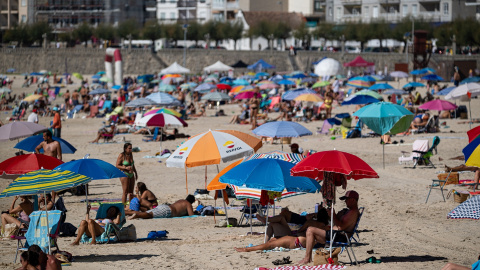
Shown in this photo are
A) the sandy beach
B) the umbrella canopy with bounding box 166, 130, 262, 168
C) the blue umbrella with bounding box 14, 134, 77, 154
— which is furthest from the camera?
the blue umbrella with bounding box 14, 134, 77, 154

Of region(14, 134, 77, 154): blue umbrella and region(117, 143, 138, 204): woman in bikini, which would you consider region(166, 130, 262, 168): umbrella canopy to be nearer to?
region(117, 143, 138, 204): woman in bikini

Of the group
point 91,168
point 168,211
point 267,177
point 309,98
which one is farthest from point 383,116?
point 309,98

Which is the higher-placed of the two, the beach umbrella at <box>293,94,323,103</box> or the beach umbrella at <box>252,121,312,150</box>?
the beach umbrella at <box>252,121,312,150</box>

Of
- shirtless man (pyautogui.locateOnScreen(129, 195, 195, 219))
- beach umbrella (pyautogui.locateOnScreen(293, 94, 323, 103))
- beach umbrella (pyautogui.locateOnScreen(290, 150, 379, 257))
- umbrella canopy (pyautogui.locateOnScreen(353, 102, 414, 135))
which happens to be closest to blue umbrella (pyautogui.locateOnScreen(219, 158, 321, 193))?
beach umbrella (pyautogui.locateOnScreen(290, 150, 379, 257))

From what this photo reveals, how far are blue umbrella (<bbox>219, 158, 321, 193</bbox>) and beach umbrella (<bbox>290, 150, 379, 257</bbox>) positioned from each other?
13.6 inches

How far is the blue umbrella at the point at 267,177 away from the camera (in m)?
9.55

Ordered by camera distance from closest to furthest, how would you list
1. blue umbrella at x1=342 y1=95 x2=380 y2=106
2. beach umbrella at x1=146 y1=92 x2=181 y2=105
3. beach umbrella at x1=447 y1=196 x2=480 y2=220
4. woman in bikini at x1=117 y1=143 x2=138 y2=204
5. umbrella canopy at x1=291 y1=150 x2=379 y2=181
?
beach umbrella at x1=447 y1=196 x2=480 y2=220
umbrella canopy at x1=291 y1=150 x2=379 y2=181
woman in bikini at x1=117 y1=143 x2=138 y2=204
blue umbrella at x1=342 y1=95 x2=380 y2=106
beach umbrella at x1=146 y1=92 x2=181 y2=105

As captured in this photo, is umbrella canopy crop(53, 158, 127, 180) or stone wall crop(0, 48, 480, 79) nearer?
umbrella canopy crop(53, 158, 127, 180)

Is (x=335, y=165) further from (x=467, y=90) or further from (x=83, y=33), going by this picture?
(x=83, y=33)

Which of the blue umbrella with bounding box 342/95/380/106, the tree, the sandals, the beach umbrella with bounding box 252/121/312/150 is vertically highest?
the tree

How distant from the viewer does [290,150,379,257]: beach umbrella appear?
8.82 meters

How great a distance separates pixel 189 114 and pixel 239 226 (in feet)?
67.6

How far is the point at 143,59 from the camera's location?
63469 millimetres

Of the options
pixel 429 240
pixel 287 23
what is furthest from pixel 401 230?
pixel 287 23
